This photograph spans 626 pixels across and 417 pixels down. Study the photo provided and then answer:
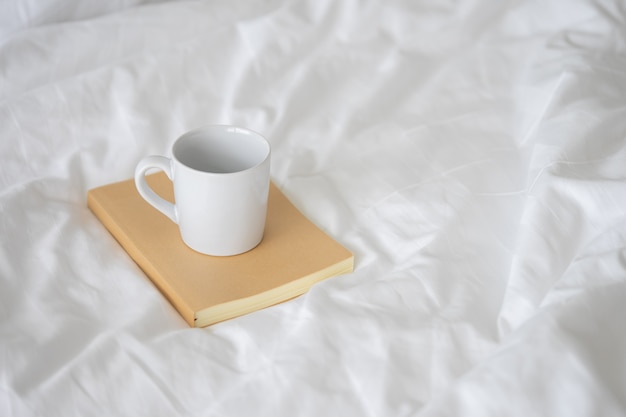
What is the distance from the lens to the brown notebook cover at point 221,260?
2.01 feet

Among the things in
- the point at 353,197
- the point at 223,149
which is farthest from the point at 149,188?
the point at 353,197

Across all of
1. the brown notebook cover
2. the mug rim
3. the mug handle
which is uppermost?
the mug rim

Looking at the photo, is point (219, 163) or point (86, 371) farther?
point (219, 163)

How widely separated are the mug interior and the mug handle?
17mm

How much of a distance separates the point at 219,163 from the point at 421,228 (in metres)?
0.19

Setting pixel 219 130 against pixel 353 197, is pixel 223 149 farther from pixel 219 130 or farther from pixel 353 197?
pixel 353 197

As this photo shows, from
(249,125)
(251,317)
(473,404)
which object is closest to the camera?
(473,404)

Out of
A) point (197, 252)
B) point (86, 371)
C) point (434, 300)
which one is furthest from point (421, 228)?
point (86, 371)

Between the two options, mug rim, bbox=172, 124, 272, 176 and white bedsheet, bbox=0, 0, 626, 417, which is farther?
mug rim, bbox=172, 124, 272, 176

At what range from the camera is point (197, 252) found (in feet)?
2.17

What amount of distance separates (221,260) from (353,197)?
157mm

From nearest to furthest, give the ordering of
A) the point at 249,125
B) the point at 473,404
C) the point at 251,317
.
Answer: the point at 473,404, the point at 251,317, the point at 249,125

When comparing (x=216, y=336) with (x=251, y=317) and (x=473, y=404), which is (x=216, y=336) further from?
(x=473, y=404)

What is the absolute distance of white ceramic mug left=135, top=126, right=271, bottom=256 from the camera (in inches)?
24.6
